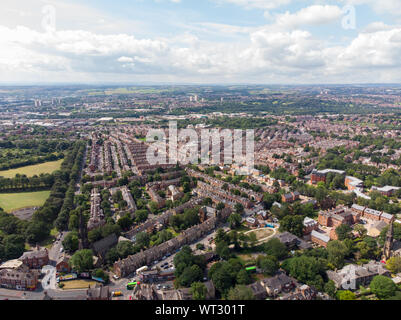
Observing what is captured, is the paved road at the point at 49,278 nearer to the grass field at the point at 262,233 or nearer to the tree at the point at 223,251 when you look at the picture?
the tree at the point at 223,251

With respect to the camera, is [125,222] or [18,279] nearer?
[18,279]

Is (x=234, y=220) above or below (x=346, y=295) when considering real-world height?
above

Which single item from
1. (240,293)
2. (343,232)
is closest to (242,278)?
(240,293)

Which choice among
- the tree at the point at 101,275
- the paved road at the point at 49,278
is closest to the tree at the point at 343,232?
the tree at the point at 101,275

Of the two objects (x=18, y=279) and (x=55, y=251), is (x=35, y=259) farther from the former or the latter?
(x=18, y=279)

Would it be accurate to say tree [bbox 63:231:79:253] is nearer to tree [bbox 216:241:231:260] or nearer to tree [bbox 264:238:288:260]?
tree [bbox 216:241:231:260]

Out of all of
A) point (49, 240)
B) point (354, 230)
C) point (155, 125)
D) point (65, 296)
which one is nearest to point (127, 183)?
point (49, 240)
